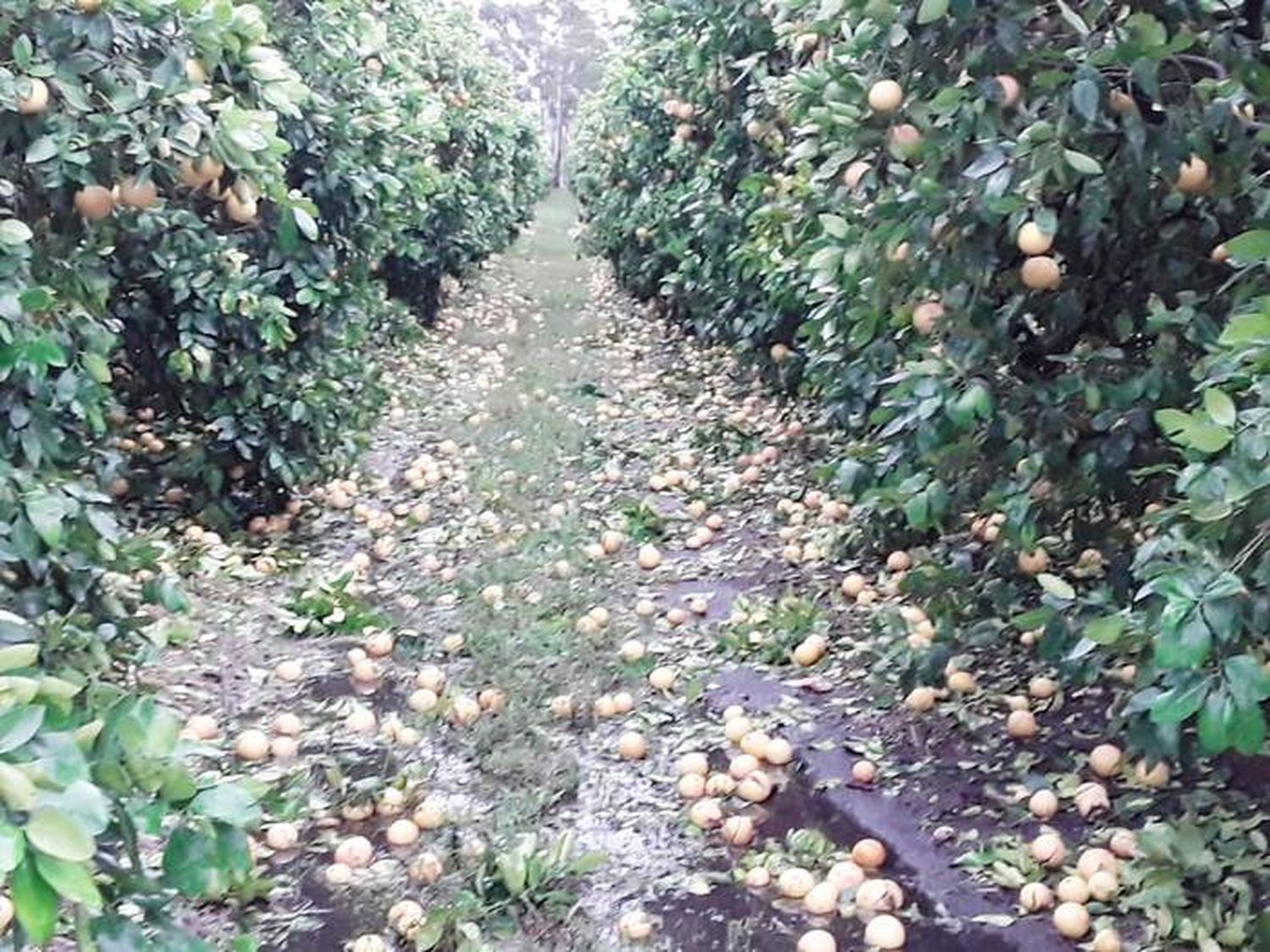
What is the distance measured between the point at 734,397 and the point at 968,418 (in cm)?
513

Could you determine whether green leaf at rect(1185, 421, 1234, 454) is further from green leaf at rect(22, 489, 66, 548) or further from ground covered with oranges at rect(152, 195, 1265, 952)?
Answer: green leaf at rect(22, 489, 66, 548)

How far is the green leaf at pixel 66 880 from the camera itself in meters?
1.02

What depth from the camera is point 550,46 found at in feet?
129

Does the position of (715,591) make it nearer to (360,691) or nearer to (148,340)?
(360,691)

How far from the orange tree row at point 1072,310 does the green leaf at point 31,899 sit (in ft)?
5.19

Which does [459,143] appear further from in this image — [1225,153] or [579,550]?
[1225,153]

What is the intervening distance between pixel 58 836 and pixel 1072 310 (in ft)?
8.91

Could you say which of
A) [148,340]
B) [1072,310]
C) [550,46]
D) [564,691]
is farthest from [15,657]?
[550,46]

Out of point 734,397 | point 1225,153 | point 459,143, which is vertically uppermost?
point 1225,153

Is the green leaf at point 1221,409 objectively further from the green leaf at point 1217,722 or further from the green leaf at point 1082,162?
the green leaf at point 1082,162

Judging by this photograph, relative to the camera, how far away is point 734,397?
803cm

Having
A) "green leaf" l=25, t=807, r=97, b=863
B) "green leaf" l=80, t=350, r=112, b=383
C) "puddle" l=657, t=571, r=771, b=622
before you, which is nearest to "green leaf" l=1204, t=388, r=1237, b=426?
"green leaf" l=25, t=807, r=97, b=863

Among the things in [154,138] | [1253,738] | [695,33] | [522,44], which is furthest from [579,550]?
[522,44]

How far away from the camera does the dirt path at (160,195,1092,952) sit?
2926 mm
